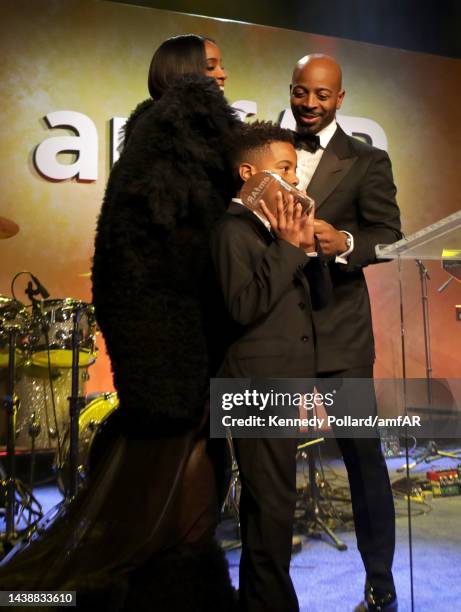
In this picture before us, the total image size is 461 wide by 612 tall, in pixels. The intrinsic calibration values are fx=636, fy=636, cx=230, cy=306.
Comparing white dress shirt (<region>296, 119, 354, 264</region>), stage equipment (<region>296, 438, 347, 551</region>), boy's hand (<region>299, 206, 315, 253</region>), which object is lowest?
stage equipment (<region>296, 438, 347, 551</region>)

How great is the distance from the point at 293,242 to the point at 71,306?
2.05 meters

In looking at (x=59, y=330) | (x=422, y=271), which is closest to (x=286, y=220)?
(x=422, y=271)

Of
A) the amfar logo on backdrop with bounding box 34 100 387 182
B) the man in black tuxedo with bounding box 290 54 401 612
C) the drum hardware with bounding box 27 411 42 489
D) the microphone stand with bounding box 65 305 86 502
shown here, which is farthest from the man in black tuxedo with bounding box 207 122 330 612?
the amfar logo on backdrop with bounding box 34 100 387 182

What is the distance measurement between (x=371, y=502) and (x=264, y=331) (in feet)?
1.82

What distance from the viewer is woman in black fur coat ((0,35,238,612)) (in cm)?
123

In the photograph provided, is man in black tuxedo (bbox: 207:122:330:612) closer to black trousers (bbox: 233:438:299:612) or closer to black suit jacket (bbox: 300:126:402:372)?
black trousers (bbox: 233:438:299:612)

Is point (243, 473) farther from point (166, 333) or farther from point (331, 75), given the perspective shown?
point (331, 75)

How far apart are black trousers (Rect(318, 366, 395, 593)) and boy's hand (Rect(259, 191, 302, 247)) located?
1.35 ft

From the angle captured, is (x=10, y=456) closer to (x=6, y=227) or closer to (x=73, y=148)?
(x=6, y=227)

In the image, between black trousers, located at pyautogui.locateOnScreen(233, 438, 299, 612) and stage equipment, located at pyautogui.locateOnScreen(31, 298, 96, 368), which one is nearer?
black trousers, located at pyautogui.locateOnScreen(233, 438, 299, 612)

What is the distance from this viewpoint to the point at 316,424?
1340mm

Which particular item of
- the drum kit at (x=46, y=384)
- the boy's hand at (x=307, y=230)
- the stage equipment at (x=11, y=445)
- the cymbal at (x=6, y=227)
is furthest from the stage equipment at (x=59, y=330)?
the boy's hand at (x=307, y=230)

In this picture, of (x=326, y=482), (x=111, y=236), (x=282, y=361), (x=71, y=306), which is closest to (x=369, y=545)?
(x=282, y=361)

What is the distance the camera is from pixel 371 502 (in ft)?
4.97
